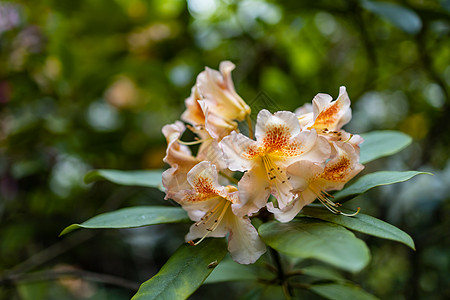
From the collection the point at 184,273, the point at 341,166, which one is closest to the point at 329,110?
the point at 341,166

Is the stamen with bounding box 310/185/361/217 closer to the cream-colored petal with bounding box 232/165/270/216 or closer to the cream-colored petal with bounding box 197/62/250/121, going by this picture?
the cream-colored petal with bounding box 232/165/270/216

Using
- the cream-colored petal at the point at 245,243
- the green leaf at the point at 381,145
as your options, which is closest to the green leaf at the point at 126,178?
the cream-colored petal at the point at 245,243

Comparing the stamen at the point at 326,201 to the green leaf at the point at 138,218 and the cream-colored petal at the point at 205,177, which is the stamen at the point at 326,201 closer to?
the cream-colored petal at the point at 205,177

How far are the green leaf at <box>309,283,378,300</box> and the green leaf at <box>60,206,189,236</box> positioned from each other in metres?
0.43

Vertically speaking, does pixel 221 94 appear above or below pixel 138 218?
above

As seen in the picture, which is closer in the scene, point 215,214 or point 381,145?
point 215,214

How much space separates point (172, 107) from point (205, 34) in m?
0.46

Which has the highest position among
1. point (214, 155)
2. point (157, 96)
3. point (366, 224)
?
point (214, 155)

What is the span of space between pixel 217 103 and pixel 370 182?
1.41ft

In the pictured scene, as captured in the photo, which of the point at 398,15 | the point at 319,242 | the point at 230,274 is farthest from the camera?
the point at 398,15

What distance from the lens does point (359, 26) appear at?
5.14 ft

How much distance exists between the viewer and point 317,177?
2.48 ft

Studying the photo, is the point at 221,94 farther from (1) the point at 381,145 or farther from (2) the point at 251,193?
(1) the point at 381,145

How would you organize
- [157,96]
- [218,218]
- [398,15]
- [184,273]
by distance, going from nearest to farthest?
[184,273]
[218,218]
[398,15]
[157,96]
